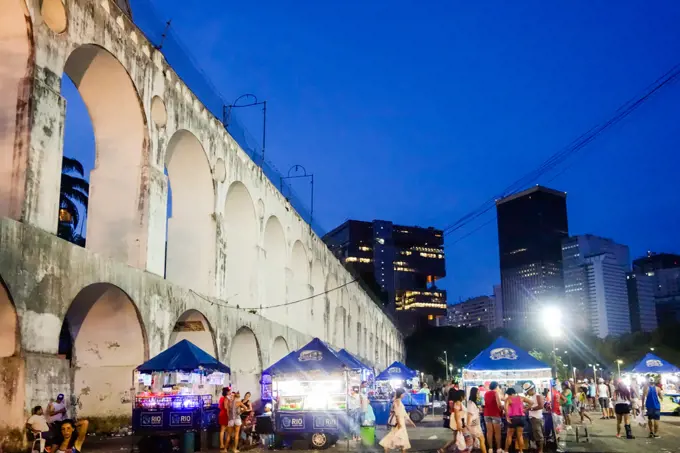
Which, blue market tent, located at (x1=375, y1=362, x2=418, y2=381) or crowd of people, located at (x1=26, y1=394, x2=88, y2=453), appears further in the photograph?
blue market tent, located at (x1=375, y1=362, x2=418, y2=381)

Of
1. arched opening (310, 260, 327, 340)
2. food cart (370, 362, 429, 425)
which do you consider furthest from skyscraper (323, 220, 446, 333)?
food cart (370, 362, 429, 425)

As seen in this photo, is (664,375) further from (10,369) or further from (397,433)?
(10,369)

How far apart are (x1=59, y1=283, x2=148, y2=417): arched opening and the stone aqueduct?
1.4 inches

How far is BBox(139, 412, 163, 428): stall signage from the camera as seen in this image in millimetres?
15367

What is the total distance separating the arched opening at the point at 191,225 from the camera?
948 inches

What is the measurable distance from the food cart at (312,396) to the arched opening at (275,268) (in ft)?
47.4

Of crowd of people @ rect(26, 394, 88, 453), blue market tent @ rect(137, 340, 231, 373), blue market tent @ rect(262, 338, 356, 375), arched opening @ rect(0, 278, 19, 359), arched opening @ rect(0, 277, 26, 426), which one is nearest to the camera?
crowd of people @ rect(26, 394, 88, 453)

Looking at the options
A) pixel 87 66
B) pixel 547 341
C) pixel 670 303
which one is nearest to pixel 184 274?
pixel 87 66

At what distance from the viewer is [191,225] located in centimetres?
2438

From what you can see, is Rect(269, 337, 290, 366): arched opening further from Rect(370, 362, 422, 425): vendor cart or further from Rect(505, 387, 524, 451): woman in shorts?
Rect(505, 387, 524, 451): woman in shorts

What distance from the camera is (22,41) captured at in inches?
574

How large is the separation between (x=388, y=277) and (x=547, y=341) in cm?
5590

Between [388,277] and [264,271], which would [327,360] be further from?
[388,277]

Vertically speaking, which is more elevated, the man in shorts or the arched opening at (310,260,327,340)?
the arched opening at (310,260,327,340)
